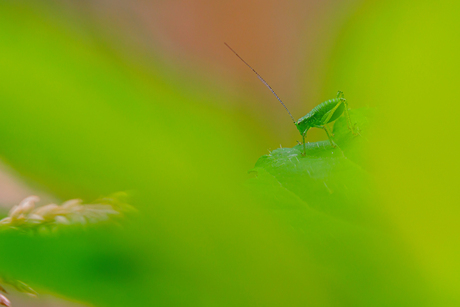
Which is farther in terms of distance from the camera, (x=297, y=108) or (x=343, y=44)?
(x=297, y=108)

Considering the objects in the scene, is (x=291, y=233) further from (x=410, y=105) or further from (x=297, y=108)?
(x=297, y=108)

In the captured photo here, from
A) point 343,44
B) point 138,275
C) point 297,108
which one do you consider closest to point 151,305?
point 138,275

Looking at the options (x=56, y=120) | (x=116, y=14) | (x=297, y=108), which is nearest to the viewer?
(x=56, y=120)

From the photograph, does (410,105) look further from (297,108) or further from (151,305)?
(297,108)

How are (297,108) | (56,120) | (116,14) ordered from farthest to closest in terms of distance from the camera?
(297,108), (116,14), (56,120)

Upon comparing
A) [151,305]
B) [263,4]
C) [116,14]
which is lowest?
[151,305]

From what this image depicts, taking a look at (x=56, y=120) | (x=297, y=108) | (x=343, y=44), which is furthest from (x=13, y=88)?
(x=297, y=108)

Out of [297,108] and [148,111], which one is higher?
[297,108]
